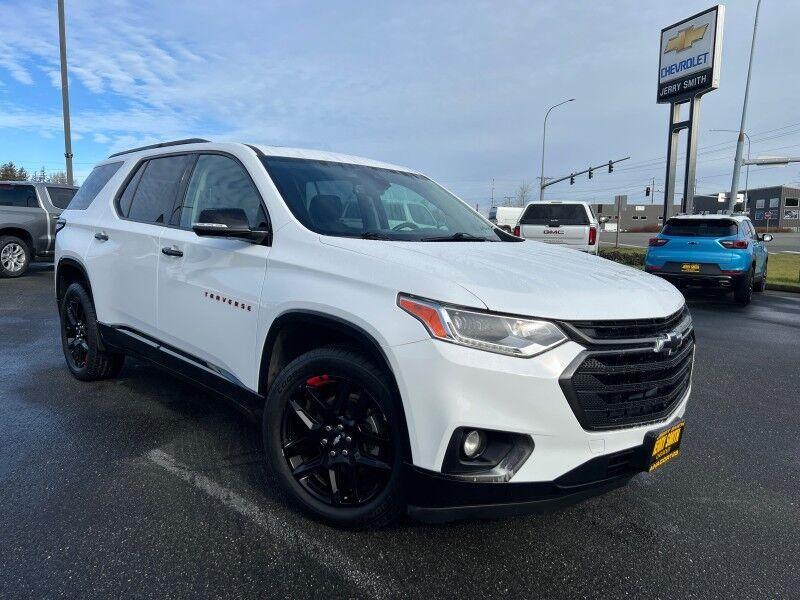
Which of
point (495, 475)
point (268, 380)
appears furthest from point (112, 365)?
point (495, 475)

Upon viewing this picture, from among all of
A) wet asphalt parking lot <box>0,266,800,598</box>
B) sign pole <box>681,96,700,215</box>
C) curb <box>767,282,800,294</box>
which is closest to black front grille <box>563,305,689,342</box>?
wet asphalt parking lot <box>0,266,800,598</box>

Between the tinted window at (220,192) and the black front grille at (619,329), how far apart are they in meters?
1.68

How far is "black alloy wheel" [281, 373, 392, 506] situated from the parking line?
0.20 metres

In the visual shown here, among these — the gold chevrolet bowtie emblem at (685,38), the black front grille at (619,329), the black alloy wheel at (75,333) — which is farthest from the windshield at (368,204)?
the gold chevrolet bowtie emblem at (685,38)

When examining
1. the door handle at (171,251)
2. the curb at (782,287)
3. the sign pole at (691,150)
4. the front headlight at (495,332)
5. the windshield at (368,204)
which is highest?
the sign pole at (691,150)

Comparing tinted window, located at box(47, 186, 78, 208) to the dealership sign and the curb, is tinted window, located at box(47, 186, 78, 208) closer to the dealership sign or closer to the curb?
the curb

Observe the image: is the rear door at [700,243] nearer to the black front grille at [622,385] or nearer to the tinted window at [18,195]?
the black front grille at [622,385]

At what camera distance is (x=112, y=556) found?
2.48 m

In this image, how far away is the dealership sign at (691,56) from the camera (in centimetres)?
2147

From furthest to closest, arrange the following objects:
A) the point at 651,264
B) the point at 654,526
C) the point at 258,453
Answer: the point at 651,264 < the point at 258,453 < the point at 654,526

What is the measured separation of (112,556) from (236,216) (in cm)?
160

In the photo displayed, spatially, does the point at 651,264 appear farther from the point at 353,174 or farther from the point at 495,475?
the point at 495,475

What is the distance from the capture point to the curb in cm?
1310

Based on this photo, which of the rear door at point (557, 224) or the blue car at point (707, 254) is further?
the rear door at point (557, 224)
